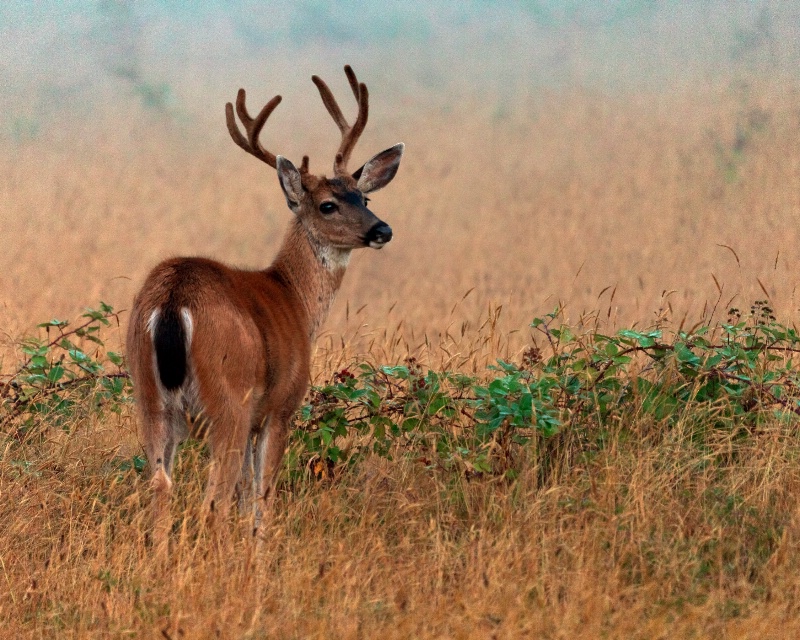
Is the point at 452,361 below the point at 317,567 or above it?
above

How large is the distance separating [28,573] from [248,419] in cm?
118

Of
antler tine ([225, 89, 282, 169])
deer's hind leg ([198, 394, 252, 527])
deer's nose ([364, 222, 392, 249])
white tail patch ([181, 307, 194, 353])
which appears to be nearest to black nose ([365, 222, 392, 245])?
deer's nose ([364, 222, 392, 249])

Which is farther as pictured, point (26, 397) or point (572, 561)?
point (26, 397)

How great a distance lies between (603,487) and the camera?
570 cm

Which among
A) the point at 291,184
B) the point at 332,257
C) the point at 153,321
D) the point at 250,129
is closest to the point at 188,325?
the point at 153,321

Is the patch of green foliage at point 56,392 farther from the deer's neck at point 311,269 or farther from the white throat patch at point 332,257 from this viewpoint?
the white throat patch at point 332,257

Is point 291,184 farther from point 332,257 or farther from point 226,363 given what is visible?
point 226,363

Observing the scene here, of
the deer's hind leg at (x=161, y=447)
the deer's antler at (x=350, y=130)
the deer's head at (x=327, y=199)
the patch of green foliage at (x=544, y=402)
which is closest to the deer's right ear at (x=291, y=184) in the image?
the deer's head at (x=327, y=199)

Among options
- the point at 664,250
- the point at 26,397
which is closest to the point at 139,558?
the point at 26,397

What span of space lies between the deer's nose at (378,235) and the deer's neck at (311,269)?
224 mm

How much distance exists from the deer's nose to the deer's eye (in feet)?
0.87

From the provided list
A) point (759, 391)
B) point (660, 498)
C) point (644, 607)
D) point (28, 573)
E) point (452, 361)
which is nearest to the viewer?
point (644, 607)

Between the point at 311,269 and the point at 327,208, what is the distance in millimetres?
382

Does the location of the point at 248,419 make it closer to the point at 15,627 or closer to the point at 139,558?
the point at 139,558
